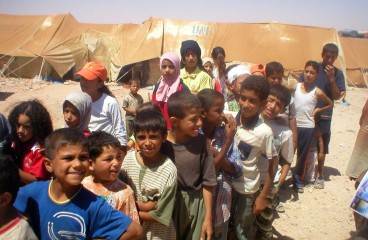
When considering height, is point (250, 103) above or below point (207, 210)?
above

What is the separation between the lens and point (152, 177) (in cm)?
195

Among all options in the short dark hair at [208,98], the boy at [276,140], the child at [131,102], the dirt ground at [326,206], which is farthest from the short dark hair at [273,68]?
the child at [131,102]

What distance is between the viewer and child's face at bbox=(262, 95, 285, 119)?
2.95 m

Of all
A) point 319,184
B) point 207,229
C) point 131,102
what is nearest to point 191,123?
point 207,229

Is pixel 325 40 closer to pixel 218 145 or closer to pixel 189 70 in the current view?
pixel 189 70

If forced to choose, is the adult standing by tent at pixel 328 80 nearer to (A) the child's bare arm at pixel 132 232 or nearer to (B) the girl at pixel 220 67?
(B) the girl at pixel 220 67

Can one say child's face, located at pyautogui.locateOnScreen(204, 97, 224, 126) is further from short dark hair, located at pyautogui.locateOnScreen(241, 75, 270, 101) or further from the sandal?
the sandal

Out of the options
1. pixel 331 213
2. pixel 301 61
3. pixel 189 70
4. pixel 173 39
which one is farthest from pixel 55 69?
pixel 331 213

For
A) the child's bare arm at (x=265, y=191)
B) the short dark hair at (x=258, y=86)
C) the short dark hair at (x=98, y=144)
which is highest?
the short dark hair at (x=258, y=86)

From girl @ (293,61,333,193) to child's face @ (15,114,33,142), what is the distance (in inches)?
131

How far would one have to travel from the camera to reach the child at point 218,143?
230cm

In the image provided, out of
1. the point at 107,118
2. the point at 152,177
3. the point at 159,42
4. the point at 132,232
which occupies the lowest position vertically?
the point at 132,232

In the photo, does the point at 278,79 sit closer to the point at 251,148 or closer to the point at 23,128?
the point at 251,148

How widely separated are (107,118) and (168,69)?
88 centimetres
